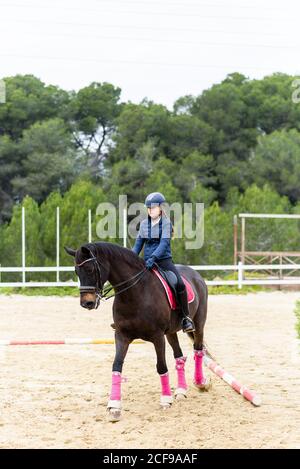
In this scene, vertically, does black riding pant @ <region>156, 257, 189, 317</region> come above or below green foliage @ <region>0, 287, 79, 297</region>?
above

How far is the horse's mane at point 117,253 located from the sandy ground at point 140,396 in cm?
136

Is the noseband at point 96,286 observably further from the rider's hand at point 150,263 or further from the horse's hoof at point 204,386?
the horse's hoof at point 204,386

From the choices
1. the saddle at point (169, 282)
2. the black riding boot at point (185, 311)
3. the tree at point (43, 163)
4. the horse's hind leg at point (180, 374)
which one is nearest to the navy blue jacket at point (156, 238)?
the saddle at point (169, 282)

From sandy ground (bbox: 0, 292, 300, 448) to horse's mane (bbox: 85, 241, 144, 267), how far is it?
1363mm

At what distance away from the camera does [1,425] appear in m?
6.05

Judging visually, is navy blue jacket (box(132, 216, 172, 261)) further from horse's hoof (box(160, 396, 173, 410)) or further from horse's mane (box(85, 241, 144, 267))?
horse's hoof (box(160, 396, 173, 410))

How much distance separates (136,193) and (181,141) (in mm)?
5805

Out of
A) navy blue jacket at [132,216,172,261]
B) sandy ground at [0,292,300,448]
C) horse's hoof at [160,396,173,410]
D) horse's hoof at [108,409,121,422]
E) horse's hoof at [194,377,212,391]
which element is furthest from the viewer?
Answer: horse's hoof at [194,377,212,391]

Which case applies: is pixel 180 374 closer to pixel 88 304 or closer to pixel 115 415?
pixel 115 415

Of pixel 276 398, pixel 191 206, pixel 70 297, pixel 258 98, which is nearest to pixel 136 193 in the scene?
pixel 191 206

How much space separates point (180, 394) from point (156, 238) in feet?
5.11

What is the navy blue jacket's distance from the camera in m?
6.83

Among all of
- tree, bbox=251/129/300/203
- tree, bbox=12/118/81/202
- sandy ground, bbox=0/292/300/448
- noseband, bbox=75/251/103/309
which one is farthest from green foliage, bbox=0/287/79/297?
tree, bbox=251/129/300/203
